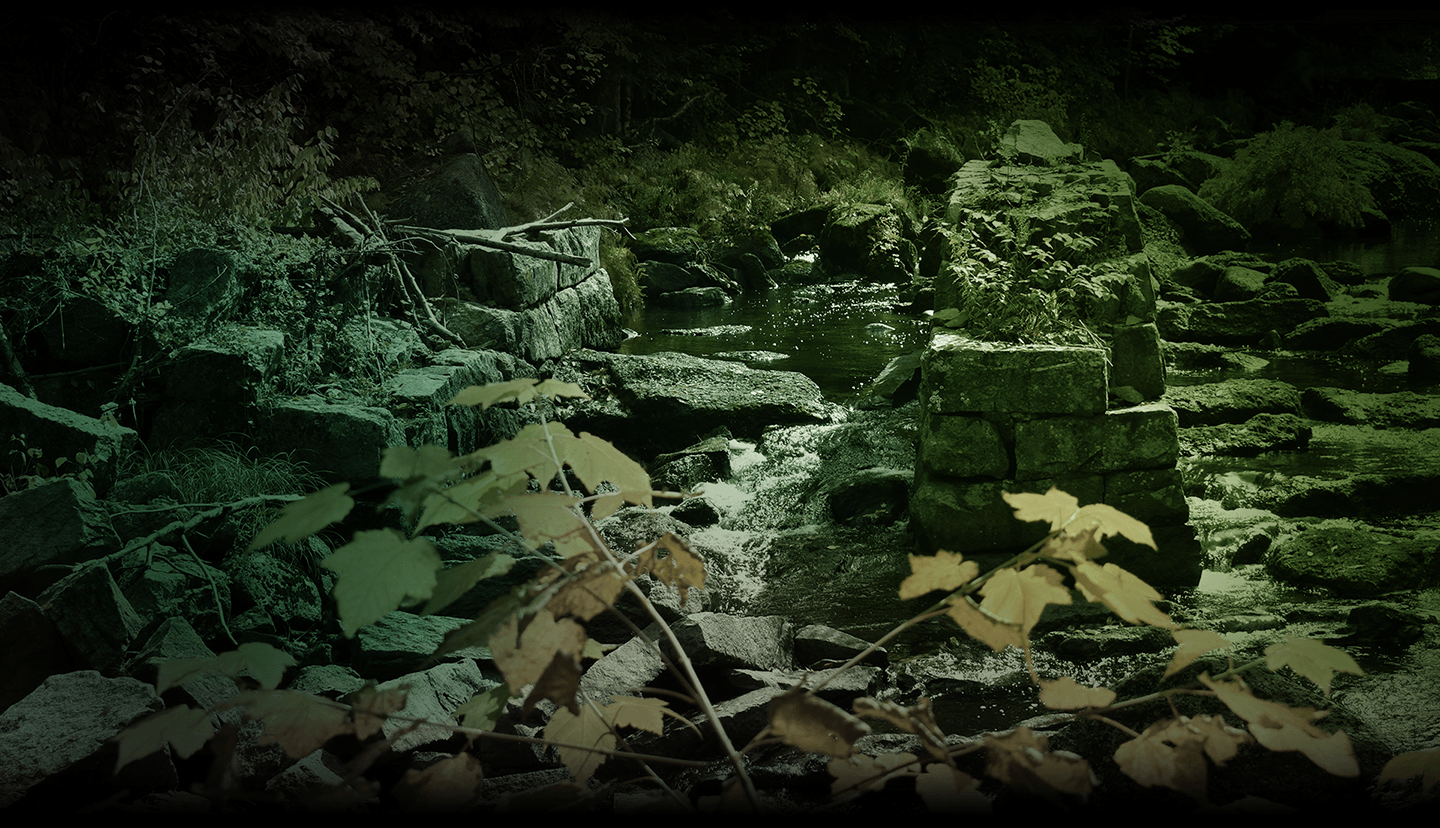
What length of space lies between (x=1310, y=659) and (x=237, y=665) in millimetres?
1332

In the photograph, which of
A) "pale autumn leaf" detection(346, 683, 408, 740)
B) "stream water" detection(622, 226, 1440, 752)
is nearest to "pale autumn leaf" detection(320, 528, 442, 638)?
"pale autumn leaf" detection(346, 683, 408, 740)

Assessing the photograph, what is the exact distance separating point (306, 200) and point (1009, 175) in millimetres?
4900

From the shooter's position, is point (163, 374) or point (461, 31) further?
point (461, 31)

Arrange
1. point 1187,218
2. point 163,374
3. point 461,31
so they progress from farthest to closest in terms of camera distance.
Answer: point 1187,218, point 461,31, point 163,374

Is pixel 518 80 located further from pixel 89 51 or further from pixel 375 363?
pixel 375 363

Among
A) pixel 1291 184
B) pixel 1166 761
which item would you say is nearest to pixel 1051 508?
pixel 1166 761

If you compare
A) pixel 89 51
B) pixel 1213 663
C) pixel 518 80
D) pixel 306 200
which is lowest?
pixel 1213 663

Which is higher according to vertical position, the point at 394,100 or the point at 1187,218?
the point at 394,100

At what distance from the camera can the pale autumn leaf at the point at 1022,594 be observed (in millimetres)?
1024

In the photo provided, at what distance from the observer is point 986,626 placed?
104cm

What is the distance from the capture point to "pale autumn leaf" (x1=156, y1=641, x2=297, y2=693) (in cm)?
95

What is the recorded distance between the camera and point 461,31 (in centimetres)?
742

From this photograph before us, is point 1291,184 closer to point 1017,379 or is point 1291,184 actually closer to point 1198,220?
point 1198,220

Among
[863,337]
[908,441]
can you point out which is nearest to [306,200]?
[908,441]
